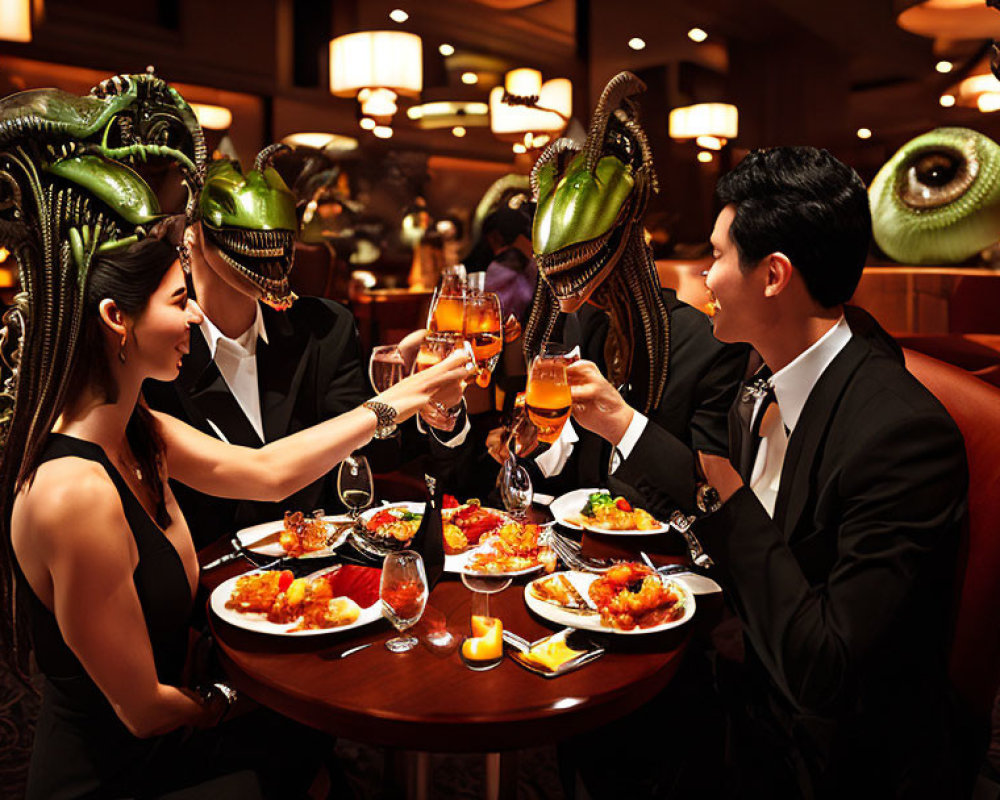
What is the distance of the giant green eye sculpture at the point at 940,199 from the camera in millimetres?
3973

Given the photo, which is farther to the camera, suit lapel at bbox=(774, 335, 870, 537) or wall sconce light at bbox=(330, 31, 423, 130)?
wall sconce light at bbox=(330, 31, 423, 130)

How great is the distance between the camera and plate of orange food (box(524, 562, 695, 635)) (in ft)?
4.85

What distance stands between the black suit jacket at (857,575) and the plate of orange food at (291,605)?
662 mm

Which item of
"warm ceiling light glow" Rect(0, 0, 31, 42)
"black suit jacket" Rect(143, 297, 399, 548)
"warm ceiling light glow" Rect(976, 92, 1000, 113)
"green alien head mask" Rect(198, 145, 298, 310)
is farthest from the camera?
"warm ceiling light glow" Rect(0, 0, 31, 42)

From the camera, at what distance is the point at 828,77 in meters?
5.63

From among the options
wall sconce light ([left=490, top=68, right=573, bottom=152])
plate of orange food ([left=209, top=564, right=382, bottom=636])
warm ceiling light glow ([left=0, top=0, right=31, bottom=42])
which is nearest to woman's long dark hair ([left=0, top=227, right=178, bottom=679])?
plate of orange food ([left=209, top=564, right=382, bottom=636])

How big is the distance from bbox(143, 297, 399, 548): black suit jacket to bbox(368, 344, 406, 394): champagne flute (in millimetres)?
261

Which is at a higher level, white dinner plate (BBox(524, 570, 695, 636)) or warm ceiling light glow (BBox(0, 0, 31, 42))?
warm ceiling light glow (BBox(0, 0, 31, 42))

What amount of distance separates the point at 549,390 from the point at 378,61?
5.05 meters

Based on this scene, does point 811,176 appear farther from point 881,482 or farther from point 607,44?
point 607,44

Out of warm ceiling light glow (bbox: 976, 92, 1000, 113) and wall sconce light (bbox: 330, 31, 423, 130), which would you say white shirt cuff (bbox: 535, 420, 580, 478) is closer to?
warm ceiling light glow (bbox: 976, 92, 1000, 113)

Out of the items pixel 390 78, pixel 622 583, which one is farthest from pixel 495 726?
pixel 390 78

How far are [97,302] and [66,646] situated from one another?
60 centimetres

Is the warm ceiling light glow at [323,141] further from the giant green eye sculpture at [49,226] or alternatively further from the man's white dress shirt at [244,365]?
the giant green eye sculpture at [49,226]
